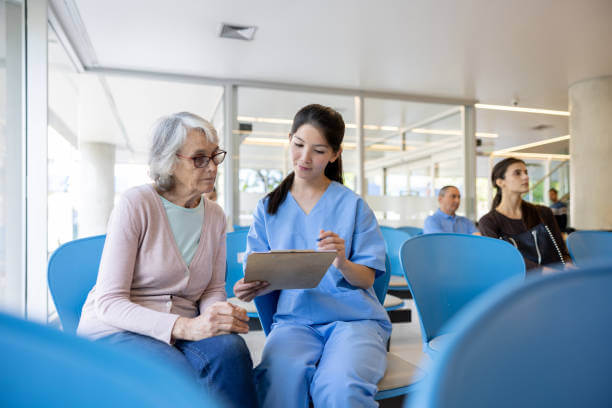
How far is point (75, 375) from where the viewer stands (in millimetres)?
324

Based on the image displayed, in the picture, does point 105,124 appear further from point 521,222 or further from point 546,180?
point 546,180

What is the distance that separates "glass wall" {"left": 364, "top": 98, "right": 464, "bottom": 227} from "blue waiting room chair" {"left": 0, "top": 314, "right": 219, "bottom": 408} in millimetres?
6548

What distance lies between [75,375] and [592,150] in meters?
7.26

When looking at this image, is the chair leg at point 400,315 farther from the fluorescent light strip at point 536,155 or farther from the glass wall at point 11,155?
the fluorescent light strip at point 536,155

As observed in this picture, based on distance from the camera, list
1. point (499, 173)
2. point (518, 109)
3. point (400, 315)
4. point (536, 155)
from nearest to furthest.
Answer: point (499, 173) < point (400, 315) < point (518, 109) < point (536, 155)

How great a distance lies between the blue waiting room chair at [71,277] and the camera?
61.2 inches

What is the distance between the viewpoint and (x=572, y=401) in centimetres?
49

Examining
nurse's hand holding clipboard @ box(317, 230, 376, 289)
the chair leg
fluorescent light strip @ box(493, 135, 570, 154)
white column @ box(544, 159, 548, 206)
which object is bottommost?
the chair leg

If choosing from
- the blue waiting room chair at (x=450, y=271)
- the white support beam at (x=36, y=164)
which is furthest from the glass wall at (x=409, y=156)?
the blue waiting room chair at (x=450, y=271)

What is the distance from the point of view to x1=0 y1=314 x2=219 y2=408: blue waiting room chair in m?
0.32

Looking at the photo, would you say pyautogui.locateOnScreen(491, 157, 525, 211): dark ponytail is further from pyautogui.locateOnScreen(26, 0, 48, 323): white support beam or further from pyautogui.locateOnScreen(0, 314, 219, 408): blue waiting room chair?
pyautogui.locateOnScreen(26, 0, 48, 323): white support beam

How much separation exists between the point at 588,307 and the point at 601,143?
687 cm

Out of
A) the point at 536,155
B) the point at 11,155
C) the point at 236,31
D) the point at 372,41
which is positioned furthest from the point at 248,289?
the point at 536,155

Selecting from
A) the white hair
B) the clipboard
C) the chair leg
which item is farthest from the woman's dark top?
the white hair
